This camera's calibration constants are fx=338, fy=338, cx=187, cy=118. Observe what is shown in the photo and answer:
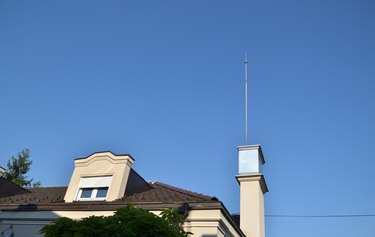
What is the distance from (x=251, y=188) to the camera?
48.8ft

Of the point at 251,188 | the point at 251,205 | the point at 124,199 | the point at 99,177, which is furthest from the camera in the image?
the point at 251,188

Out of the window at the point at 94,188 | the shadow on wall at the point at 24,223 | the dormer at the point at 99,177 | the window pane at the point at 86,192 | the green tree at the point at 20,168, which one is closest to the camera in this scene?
the shadow on wall at the point at 24,223

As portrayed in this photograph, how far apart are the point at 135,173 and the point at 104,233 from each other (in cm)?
723

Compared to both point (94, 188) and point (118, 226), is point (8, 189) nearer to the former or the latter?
point (94, 188)

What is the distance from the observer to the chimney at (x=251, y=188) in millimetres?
14125

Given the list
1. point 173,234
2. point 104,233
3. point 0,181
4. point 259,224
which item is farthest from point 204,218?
point 0,181

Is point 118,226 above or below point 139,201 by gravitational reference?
below

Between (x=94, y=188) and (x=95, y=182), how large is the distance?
23 cm

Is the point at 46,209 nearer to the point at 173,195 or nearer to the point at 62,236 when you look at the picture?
the point at 173,195

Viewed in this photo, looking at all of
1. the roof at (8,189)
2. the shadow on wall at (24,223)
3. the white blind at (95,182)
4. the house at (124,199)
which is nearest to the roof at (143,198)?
the house at (124,199)

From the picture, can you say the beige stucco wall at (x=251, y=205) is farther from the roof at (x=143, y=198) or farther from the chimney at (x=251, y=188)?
the roof at (x=143, y=198)

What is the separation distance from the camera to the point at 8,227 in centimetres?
1243

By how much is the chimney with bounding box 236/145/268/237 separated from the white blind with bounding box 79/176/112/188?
5743 mm

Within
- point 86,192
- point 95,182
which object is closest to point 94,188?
point 95,182
